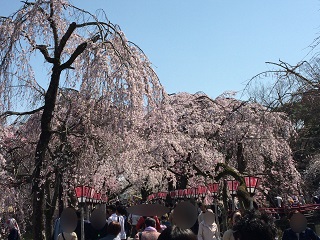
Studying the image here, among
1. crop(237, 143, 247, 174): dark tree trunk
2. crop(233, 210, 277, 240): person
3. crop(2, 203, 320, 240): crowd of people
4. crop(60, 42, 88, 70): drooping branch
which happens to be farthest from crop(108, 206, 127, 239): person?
crop(233, 210, 277, 240): person

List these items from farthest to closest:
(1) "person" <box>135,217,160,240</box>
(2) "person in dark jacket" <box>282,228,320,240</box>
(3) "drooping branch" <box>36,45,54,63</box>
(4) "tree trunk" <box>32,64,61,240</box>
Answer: (3) "drooping branch" <box>36,45,54,63</box> → (4) "tree trunk" <box>32,64,61,240</box> → (2) "person in dark jacket" <box>282,228,320,240</box> → (1) "person" <box>135,217,160,240</box>

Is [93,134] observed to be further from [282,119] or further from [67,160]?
[282,119]

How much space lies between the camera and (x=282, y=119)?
20.0 m

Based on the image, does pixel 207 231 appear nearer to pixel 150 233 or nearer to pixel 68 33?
pixel 150 233

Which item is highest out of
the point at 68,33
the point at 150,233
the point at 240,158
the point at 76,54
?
the point at 68,33

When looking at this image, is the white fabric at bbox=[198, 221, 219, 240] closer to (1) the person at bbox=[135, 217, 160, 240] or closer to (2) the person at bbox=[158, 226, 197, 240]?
(1) the person at bbox=[135, 217, 160, 240]

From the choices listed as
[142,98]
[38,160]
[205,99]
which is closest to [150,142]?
[142,98]

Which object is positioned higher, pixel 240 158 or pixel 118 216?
pixel 240 158

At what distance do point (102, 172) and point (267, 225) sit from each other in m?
11.7

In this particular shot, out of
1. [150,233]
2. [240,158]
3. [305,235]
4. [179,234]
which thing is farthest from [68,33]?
[240,158]

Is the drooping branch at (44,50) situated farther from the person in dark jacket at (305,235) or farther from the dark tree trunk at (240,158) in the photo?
the dark tree trunk at (240,158)

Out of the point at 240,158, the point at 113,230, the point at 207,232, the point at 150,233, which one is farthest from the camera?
the point at 240,158

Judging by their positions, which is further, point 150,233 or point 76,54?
point 76,54

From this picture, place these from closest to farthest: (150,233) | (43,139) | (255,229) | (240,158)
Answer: (255,229) < (150,233) < (43,139) < (240,158)
